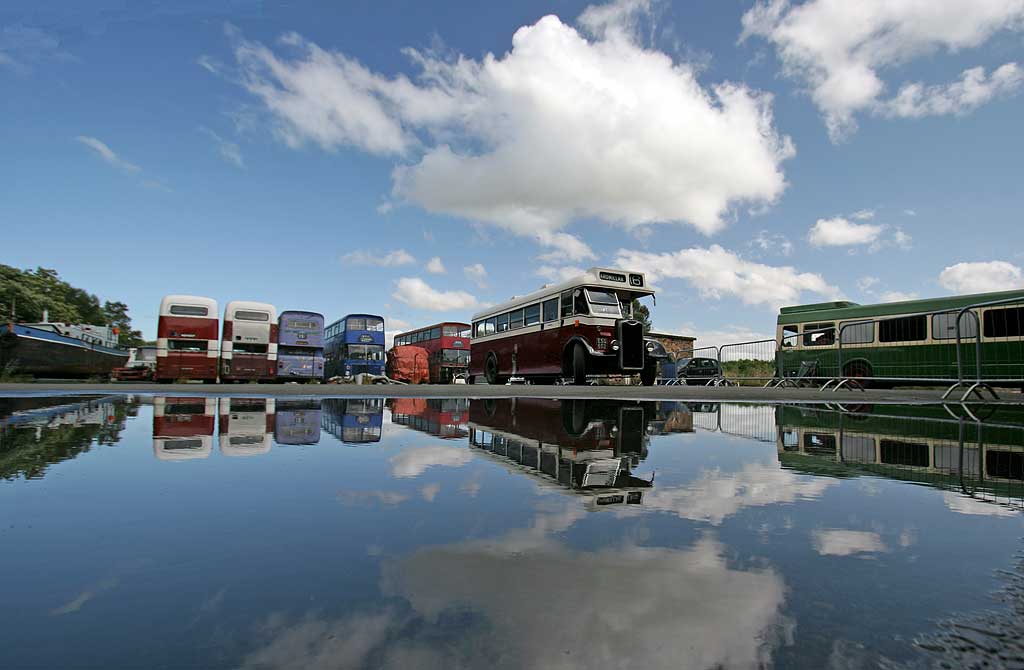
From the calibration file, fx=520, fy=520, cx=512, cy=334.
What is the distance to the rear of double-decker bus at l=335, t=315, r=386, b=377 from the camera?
2919 cm

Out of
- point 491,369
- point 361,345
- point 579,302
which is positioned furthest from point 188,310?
point 579,302

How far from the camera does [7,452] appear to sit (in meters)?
2.58

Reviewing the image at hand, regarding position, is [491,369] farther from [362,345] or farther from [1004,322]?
[1004,322]

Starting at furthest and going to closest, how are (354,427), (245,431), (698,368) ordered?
(698,368)
(354,427)
(245,431)

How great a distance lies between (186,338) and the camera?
23531mm

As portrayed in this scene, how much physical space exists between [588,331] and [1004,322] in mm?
12024

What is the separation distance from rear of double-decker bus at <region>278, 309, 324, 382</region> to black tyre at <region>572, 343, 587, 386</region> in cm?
1900

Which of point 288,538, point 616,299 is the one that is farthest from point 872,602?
point 616,299

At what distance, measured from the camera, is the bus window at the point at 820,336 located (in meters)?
19.2

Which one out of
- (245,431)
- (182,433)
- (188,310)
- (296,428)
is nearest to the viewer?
(182,433)

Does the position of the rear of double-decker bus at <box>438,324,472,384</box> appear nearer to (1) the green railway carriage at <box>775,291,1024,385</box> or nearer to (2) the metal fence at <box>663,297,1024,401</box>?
(2) the metal fence at <box>663,297,1024,401</box>

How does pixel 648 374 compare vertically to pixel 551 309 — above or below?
below

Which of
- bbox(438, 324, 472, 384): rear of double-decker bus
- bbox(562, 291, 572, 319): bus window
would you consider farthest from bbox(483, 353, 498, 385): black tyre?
bbox(438, 324, 472, 384): rear of double-decker bus

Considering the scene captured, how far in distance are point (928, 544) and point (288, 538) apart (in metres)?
1.61
